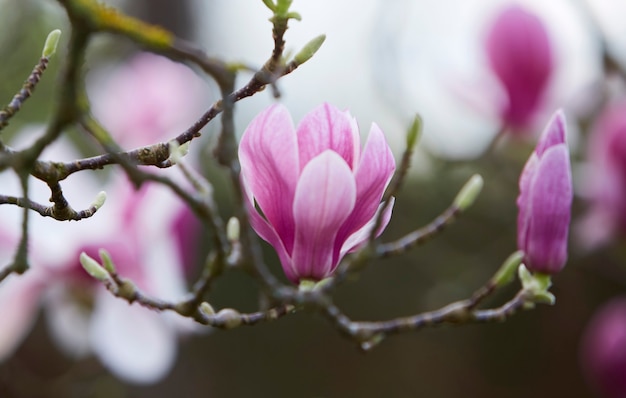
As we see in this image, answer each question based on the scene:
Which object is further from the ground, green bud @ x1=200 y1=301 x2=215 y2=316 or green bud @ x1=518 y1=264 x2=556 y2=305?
green bud @ x1=518 y1=264 x2=556 y2=305

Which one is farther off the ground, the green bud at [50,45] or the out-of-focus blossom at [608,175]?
the green bud at [50,45]

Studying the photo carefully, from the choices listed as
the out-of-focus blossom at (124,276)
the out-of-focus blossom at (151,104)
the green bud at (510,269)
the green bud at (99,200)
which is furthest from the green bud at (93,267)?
the out-of-focus blossom at (151,104)

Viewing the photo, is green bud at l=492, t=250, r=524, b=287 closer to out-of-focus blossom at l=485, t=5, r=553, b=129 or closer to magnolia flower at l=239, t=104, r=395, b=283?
magnolia flower at l=239, t=104, r=395, b=283

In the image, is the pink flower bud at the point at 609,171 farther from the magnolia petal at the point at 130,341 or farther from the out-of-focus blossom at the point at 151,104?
the magnolia petal at the point at 130,341

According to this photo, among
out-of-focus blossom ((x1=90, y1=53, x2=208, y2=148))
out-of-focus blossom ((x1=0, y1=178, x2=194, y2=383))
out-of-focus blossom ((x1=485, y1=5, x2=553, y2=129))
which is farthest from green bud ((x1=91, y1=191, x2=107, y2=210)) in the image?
out-of-focus blossom ((x1=485, y1=5, x2=553, y2=129))

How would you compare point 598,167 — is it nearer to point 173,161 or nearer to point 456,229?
point 456,229

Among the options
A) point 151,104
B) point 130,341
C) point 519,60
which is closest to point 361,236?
point 130,341
